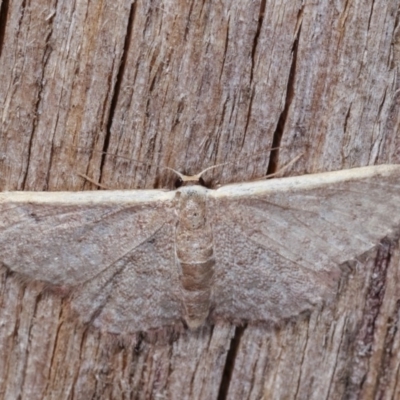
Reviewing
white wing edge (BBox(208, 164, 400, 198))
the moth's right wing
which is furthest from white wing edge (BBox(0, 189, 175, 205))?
white wing edge (BBox(208, 164, 400, 198))

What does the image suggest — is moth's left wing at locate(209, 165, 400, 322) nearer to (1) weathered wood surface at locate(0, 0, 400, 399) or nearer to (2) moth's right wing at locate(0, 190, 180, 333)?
(1) weathered wood surface at locate(0, 0, 400, 399)

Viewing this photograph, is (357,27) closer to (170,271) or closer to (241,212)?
(241,212)

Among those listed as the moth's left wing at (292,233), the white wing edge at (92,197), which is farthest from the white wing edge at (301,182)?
the white wing edge at (92,197)

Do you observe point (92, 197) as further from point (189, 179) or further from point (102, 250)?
point (189, 179)

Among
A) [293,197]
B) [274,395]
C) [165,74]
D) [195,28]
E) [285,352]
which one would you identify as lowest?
[274,395]

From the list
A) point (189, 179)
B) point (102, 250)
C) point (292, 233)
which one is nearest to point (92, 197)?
point (102, 250)

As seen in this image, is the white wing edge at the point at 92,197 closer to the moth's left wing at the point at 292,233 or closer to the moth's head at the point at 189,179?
the moth's head at the point at 189,179

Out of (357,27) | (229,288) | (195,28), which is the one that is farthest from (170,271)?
(357,27)
